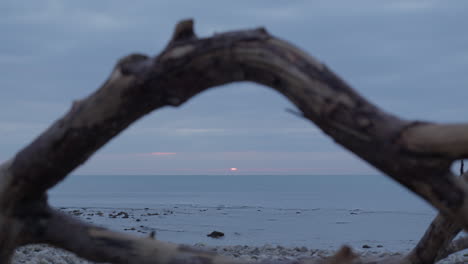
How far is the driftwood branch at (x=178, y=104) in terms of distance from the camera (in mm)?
2721

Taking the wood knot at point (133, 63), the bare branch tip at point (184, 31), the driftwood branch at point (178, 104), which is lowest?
the driftwood branch at point (178, 104)

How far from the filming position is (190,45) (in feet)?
10.3

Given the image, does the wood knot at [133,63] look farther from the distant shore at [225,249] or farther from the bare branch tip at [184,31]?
the distant shore at [225,249]

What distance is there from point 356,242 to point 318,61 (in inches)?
806

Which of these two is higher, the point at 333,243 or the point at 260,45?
the point at 260,45

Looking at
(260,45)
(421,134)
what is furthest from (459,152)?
(260,45)

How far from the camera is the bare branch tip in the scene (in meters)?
3.17

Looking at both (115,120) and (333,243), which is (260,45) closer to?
(115,120)

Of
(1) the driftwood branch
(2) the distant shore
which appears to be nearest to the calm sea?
(2) the distant shore

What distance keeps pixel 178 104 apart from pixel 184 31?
503mm

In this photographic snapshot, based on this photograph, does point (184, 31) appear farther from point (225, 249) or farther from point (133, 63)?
point (225, 249)

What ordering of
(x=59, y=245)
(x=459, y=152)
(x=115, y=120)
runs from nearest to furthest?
(x=459, y=152), (x=115, y=120), (x=59, y=245)

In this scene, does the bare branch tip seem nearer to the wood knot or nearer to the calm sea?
the wood knot

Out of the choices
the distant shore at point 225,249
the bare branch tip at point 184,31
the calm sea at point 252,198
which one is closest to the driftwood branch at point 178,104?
the bare branch tip at point 184,31
